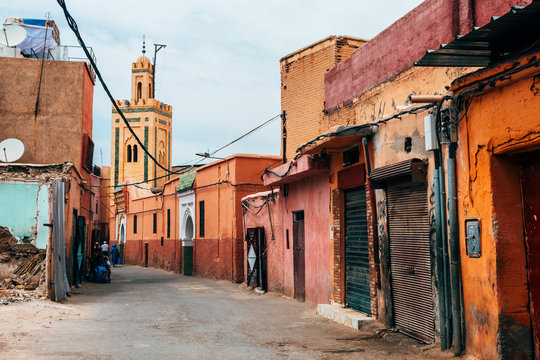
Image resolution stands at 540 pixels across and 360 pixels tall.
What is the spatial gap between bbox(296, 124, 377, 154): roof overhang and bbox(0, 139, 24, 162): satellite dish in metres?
8.20

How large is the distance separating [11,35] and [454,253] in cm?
1570

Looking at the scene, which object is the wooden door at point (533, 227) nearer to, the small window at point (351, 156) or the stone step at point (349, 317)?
the stone step at point (349, 317)

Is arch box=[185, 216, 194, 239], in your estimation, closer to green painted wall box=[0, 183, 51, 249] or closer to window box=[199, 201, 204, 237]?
window box=[199, 201, 204, 237]

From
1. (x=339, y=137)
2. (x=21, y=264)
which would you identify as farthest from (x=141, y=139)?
(x=339, y=137)

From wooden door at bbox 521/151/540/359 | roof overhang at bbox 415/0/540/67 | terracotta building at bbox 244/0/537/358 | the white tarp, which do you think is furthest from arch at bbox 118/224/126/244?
wooden door at bbox 521/151/540/359

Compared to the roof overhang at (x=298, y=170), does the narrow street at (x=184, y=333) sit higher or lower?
lower

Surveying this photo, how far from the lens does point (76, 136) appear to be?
16766 mm

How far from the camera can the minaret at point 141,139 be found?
43.2 metres

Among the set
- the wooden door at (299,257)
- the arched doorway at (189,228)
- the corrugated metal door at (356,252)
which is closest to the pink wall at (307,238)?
the wooden door at (299,257)

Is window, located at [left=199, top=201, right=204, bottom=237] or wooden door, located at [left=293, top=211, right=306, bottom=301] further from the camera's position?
window, located at [left=199, top=201, right=204, bottom=237]

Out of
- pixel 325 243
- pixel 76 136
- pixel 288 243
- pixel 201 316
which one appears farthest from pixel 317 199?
pixel 76 136

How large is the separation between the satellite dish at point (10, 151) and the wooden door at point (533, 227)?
41.2 feet

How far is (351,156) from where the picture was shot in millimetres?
9836

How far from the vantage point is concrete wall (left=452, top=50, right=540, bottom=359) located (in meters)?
5.39
